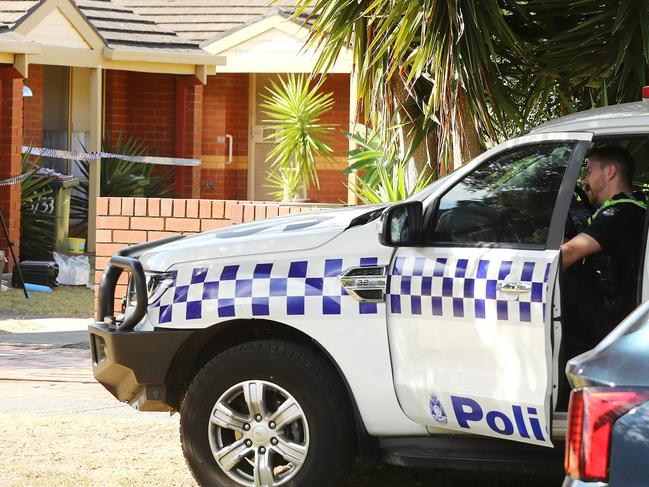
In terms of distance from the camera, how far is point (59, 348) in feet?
33.2

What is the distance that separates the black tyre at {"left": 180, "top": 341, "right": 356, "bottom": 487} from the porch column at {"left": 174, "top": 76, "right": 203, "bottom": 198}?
44.1ft

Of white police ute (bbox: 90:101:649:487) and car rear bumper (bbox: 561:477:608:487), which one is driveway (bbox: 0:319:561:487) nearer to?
white police ute (bbox: 90:101:649:487)

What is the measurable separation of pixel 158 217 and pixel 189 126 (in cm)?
926

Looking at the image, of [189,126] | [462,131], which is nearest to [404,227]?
[462,131]

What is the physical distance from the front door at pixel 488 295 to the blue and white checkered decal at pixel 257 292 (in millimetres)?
235

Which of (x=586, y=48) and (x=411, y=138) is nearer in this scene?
(x=586, y=48)

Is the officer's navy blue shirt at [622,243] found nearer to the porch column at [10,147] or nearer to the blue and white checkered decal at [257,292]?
the blue and white checkered decal at [257,292]

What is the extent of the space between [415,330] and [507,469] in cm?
64

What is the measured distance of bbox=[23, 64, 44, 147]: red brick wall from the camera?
1758cm

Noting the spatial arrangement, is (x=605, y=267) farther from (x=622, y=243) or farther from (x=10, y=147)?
(x=10, y=147)

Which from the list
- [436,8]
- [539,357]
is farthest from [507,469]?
[436,8]

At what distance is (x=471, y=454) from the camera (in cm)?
514

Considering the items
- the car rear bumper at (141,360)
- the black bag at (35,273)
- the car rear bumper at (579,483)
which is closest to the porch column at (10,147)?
the black bag at (35,273)

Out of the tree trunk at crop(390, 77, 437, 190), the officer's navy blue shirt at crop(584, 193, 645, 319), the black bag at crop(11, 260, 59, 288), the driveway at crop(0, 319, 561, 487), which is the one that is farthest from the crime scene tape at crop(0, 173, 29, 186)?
the officer's navy blue shirt at crop(584, 193, 645, 319)
